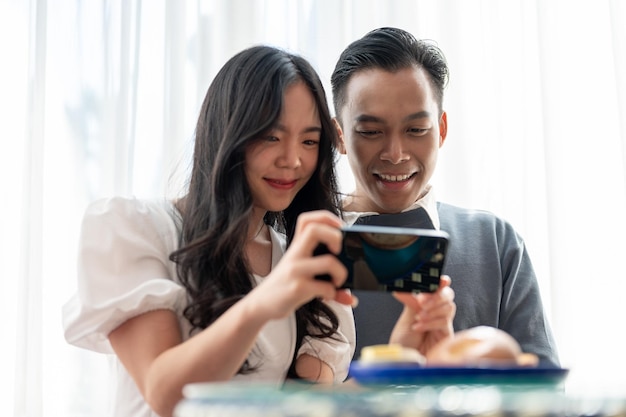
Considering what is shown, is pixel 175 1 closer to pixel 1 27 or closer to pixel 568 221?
pixel 1 27

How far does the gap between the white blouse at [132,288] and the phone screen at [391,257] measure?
376mm

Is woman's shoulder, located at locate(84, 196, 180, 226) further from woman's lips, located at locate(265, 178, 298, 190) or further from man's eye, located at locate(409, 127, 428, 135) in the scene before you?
man's eye, located at locate(409, 127, 428, 135)

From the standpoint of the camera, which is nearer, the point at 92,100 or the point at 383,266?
the point at 383,266

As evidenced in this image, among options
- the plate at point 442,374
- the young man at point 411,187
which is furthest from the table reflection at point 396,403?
the young man at point 411,187

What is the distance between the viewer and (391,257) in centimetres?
94

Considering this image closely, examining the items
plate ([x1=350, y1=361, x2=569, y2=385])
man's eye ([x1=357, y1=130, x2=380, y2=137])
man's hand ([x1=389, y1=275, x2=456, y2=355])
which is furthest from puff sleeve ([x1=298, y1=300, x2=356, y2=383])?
plate ([x1=350, y1=361, x2=569, y2=385])

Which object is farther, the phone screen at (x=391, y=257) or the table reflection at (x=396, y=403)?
the phone screen at (x=391, y=257)

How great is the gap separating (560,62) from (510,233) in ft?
2.44

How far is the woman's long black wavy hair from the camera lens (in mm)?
1278

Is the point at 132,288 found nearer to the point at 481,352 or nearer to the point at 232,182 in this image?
the point at 232,182

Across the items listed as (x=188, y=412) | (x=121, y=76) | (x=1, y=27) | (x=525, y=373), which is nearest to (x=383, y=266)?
(x=525, y=373)

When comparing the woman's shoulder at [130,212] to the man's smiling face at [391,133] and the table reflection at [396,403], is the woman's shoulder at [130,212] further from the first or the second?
the table reflection at [396,403]

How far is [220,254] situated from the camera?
129 cm

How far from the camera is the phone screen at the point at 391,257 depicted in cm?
92
